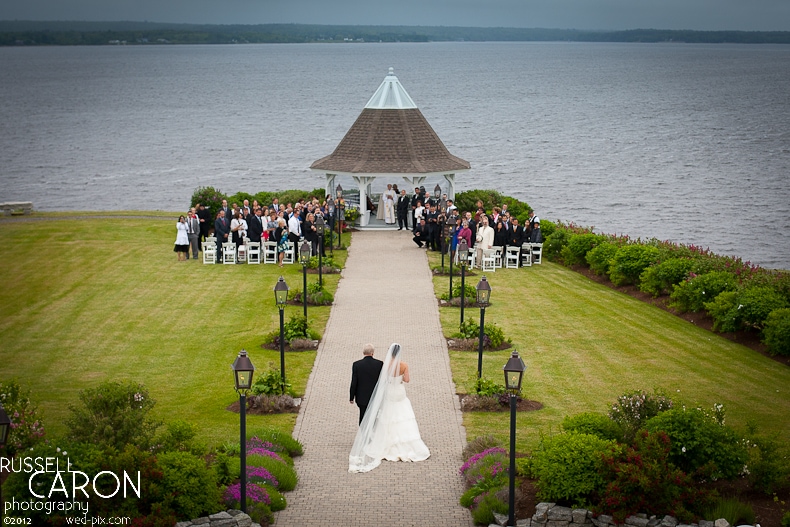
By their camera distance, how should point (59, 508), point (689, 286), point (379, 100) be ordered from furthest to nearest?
1. point (379, 100)
2. point (689, 286)
3. point (59, 508)

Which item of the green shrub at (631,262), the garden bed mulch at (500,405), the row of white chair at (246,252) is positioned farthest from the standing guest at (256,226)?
the garden bed mulch at (500,405)

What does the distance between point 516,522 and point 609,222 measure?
49.6 metres

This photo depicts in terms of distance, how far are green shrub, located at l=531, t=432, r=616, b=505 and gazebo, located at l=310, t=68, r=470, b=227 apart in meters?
22.5

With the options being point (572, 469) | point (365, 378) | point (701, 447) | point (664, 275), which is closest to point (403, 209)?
point (664, 275)

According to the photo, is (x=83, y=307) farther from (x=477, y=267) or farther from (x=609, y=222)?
(x=609, y=222)

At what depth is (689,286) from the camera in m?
23.2

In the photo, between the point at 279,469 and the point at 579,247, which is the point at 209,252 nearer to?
the point at 579,247

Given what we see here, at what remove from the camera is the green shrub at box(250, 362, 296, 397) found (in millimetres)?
16500

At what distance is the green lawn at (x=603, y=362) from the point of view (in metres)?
16.4

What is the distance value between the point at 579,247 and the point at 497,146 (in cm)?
7196

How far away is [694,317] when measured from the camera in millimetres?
23344

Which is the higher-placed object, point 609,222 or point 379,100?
point 379,100

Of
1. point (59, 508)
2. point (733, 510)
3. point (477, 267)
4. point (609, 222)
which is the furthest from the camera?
point (609, 222)

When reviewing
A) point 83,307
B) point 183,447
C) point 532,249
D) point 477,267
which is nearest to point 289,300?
point 83,307
